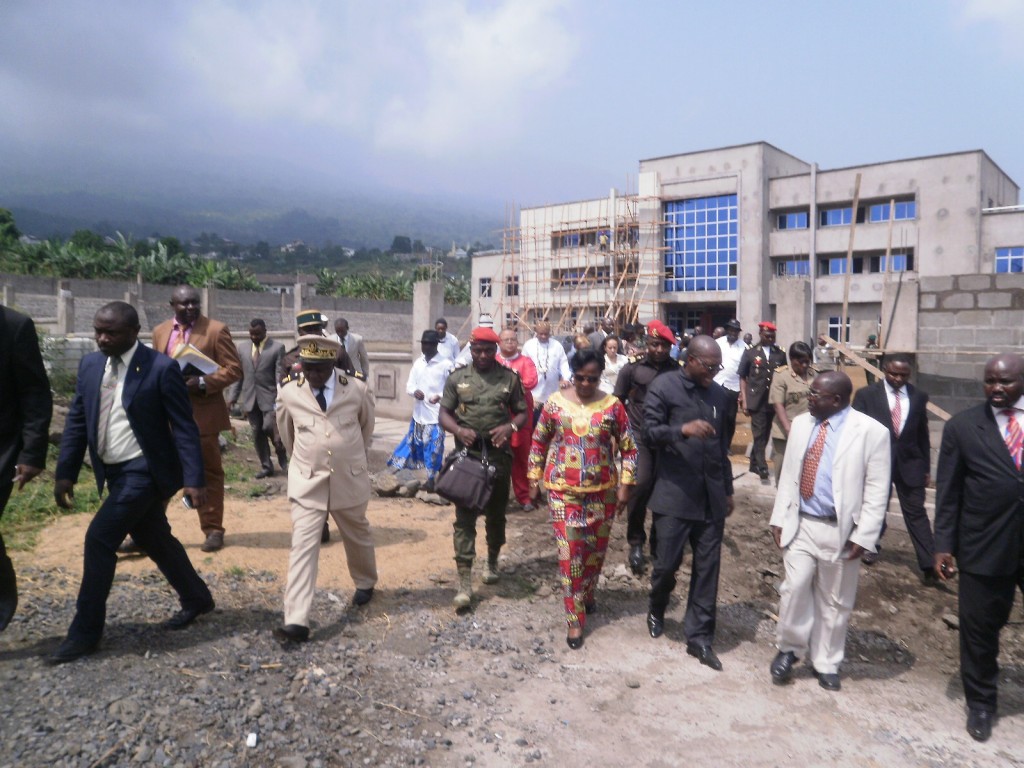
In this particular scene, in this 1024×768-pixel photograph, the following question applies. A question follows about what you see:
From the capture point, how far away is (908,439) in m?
6.16

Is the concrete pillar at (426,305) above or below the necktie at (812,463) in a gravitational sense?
above

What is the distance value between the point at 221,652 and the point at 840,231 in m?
39.1

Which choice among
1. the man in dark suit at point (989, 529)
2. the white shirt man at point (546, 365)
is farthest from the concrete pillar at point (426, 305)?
the man in dark suit at point (989, 529)

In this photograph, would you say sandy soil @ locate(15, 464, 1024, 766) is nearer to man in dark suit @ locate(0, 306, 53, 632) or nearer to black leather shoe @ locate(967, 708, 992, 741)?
black leather shoe @ locate(967, 708, 992, 741)

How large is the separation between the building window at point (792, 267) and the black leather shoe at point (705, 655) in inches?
1450

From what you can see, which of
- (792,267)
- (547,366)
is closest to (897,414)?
(547,366)

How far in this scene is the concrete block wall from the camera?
8.12 metres

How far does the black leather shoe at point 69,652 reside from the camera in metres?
4.00

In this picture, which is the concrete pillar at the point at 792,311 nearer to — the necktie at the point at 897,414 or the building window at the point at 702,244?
the necktie at the point at 897,414

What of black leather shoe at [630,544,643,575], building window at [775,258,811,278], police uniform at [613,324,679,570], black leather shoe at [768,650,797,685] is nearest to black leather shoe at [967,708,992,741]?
black leather shoe at [768,650,797,685]

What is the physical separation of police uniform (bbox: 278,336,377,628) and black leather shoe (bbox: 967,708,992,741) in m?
3.50

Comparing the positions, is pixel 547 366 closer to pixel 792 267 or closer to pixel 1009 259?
pixel 1009 259

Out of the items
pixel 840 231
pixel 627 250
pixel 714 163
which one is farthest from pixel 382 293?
pixel 840 231

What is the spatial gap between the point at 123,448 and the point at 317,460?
41.8 inches
